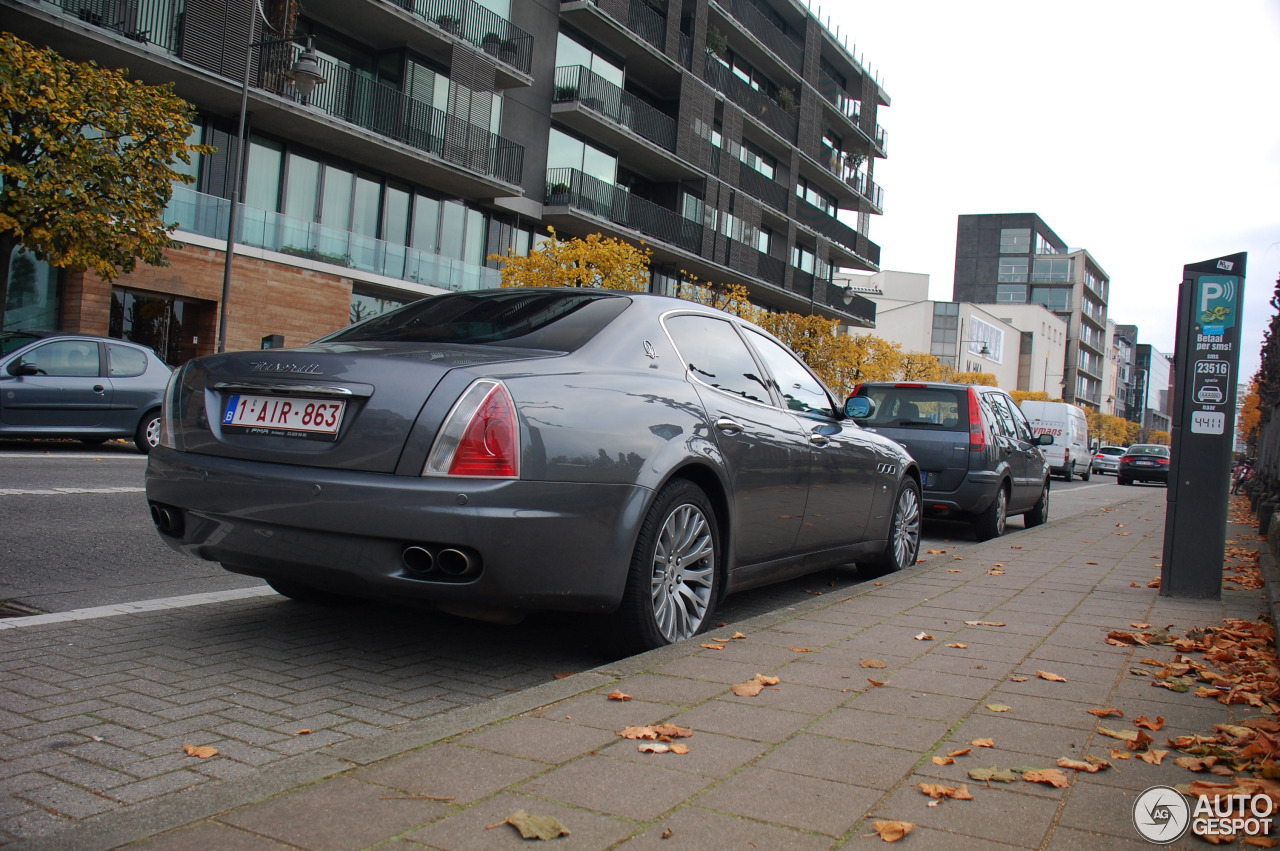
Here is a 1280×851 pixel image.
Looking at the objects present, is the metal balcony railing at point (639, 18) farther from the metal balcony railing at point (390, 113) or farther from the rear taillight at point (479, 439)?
A: the rear taillight at point (479, 439)

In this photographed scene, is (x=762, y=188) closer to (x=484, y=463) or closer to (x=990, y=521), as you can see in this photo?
(x=990, y=521)

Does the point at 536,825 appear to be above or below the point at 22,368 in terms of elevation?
below

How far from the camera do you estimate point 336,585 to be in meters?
3.53

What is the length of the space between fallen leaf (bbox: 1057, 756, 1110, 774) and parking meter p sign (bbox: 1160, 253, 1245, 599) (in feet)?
12.1

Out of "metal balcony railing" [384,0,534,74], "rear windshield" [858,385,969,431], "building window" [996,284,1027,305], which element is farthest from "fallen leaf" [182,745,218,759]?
"building window" [996,284,1027,305]

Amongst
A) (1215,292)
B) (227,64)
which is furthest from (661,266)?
(1215,292)

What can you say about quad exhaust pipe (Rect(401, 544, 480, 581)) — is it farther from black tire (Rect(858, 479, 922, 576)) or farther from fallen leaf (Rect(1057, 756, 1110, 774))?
black tire (Rect(858, 479, 922, 576))

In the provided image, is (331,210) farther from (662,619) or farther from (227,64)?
(662,619)

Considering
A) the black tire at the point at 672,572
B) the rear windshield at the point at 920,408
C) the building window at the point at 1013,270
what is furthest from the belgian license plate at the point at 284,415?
the building window at the point at 1013,270

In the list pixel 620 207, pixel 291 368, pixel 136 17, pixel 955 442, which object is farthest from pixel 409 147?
pixel 291 368

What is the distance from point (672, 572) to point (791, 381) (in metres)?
1.90

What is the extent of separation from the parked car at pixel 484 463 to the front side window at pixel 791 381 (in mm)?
776

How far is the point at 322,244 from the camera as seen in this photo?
76.0ft

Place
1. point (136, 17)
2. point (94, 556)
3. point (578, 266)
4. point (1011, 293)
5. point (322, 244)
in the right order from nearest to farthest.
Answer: point (94, 556) < point (136, 17) < point (578, 266) < point (322, 244) < point (1011, 293)
